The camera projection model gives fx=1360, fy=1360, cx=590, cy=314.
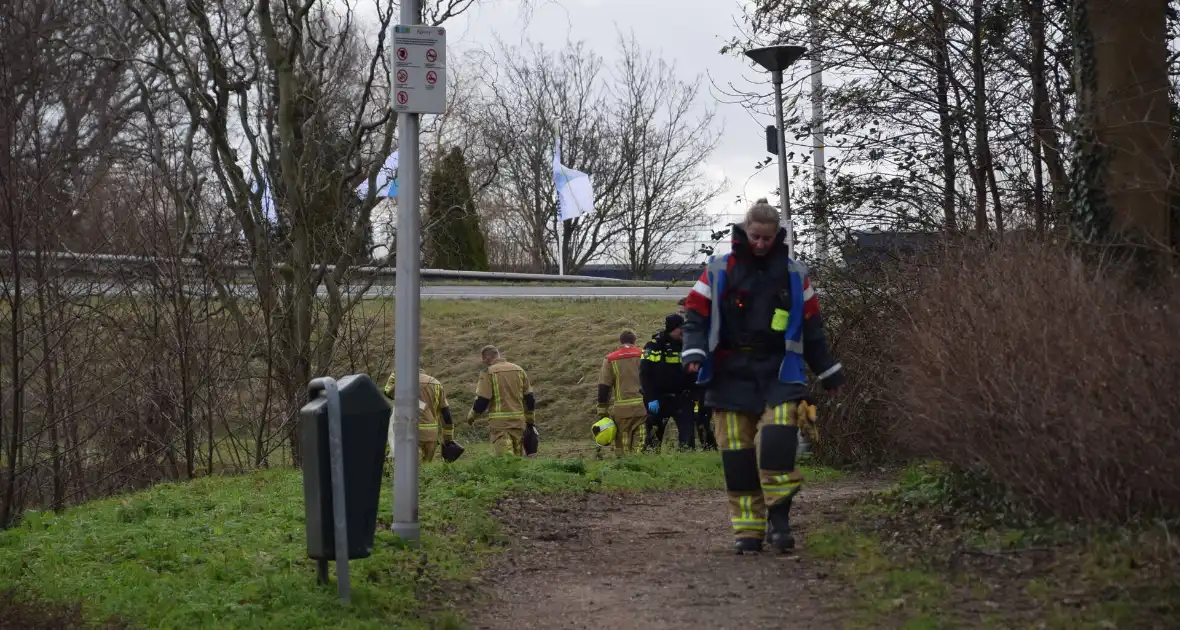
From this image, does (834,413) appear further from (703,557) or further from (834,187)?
(703,557)

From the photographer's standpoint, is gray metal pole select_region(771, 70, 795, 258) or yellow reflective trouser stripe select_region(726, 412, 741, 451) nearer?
yellow reflective trouser stripe select_region(726, 412, 741, 451)

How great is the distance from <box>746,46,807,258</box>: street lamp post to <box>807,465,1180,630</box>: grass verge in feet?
22.2

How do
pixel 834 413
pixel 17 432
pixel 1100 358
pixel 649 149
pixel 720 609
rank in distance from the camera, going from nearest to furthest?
pixel 1100 358
pixel 720 609
pixel 17 432
pixel 834 413
pixel 649 149

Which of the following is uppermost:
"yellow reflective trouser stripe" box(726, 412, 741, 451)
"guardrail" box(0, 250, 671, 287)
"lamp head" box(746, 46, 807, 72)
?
"lamp head" box(746, 46, 807, 72)

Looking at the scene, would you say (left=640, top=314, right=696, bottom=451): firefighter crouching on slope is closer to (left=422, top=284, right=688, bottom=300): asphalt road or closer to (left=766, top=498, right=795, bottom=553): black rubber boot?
(left=766, top=498, right=795, bottom=553): black rubber boot

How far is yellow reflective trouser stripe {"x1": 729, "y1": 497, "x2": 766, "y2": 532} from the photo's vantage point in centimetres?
727

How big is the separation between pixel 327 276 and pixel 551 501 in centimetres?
563

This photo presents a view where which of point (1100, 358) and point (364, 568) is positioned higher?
point (1100, 358)

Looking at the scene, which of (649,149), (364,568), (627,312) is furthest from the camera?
(649,149)

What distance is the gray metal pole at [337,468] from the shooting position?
567 centimetres

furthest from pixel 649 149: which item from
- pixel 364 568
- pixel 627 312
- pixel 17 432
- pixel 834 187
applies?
pixel 364 568

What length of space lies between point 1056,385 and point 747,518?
2.19 meters

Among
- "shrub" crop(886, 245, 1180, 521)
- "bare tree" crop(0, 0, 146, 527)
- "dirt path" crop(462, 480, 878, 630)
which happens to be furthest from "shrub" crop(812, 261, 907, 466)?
"bare tree" crop(0, 0, 146, 527)

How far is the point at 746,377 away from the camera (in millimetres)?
7230
